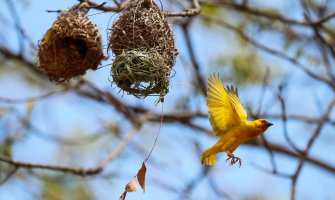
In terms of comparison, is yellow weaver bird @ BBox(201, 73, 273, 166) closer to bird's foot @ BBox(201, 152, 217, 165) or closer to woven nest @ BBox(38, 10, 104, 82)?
bird's foot @ BBox(201, 152, 217, 165)

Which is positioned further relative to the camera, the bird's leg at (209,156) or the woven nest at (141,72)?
the bird's leg at (209,156)

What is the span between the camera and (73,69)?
365 centimetres

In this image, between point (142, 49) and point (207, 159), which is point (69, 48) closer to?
point (142, 49)

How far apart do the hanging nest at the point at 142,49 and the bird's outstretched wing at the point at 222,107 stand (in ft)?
0.75

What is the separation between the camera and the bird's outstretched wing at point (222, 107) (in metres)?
3.21

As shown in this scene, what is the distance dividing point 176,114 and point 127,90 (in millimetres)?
2508

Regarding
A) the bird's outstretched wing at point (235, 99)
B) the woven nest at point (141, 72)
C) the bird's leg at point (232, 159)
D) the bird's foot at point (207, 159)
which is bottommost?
the bird's foot at point (207, 159)

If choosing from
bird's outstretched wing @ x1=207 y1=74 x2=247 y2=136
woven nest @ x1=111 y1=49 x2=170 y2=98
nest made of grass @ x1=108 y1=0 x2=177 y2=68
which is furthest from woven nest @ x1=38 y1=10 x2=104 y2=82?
bird's outstretched wing @ x1=207 y1=74 x2=247 y2=136

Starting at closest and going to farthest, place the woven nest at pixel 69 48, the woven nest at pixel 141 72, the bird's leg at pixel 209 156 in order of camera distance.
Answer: the woven nest at pixel 141 72
the bird's leg at pixel 209 156
the woven nest at pixel 69 48

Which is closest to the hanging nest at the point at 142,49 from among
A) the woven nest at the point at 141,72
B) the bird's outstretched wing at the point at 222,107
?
the woven nest at the point at 141,72

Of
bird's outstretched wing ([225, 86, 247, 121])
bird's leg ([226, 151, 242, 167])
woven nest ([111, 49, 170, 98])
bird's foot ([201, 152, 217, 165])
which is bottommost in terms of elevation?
bird's foot ([201, 152, 217, 165])

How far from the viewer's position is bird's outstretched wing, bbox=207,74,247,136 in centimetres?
321

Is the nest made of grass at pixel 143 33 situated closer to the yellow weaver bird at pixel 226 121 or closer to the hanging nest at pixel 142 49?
the hanging nest at pixel 142 49

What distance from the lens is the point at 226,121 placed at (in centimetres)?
336
